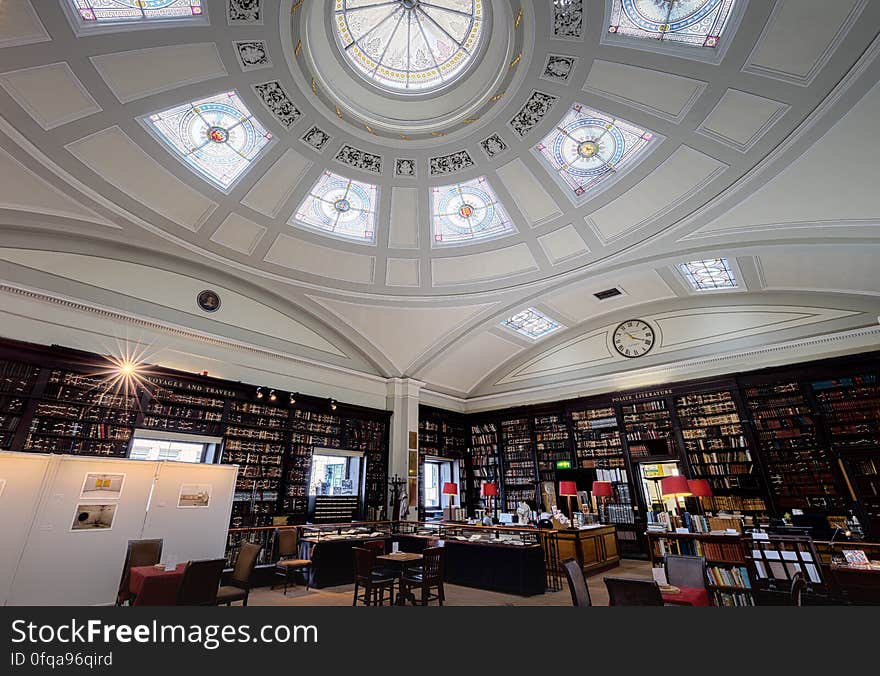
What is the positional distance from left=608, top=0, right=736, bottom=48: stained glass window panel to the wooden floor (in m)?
7.11

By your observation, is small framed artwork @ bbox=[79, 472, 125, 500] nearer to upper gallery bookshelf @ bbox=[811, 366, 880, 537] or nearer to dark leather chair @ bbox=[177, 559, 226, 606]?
dark leather chair @ bbox=[177, 559, 226, 606]

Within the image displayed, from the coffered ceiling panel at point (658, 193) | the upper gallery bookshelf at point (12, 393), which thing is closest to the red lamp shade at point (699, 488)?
the coffered ceiling panel at point (658, 193)

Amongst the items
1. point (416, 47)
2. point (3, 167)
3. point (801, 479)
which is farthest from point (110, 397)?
point (801, 479)

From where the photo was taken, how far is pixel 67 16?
4059mm

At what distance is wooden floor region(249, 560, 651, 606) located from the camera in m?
5.79

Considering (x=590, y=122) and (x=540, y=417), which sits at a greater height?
(x=590, y=122)

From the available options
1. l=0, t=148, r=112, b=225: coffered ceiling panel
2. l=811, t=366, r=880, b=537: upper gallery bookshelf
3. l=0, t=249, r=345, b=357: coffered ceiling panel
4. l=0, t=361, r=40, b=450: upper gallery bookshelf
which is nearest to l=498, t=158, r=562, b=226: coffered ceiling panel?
l=0, t=249, r=345, b=357: coffered ceiling panel

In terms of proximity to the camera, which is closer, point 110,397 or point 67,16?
point 67,16

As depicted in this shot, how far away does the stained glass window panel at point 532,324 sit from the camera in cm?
1065

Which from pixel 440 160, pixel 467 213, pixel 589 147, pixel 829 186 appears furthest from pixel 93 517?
pixel 829 186

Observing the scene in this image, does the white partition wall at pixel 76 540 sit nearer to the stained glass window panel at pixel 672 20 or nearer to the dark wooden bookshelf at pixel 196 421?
the dark wooden bookshelf at pixel 196 421

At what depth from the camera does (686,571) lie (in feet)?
14.3

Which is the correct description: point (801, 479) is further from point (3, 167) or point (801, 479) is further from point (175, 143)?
point (3, 167)
